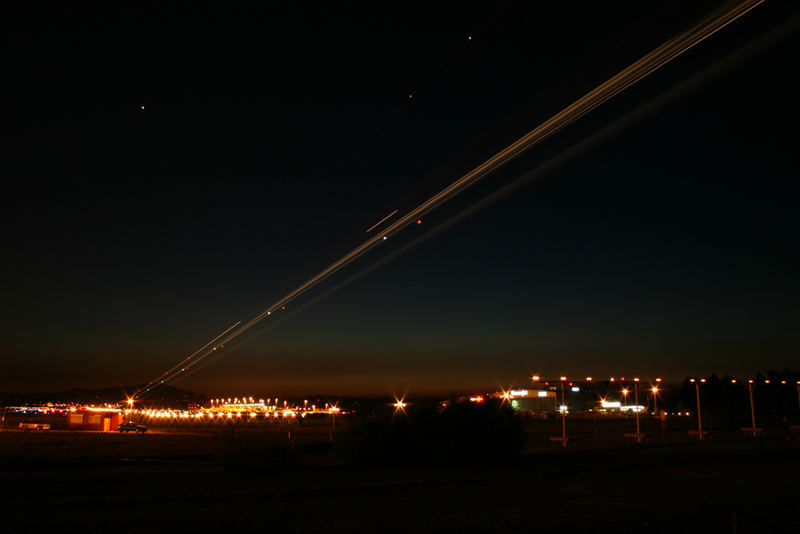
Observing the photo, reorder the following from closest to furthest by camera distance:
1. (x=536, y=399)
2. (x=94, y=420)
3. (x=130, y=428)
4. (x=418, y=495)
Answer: (x=418, y=495), (x=130, y=428), (x=94, y=420), (x=536, y=399)

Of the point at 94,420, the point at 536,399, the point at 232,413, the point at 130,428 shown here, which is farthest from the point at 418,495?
the point at 232,413

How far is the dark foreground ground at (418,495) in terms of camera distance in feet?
39.2

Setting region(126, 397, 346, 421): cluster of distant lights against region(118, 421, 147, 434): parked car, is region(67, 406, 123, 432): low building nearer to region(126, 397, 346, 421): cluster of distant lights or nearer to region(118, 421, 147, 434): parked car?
region(118, 421, 147, 434): parked car

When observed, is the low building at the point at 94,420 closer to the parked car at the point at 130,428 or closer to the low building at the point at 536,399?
the parked car at the point at 130,428

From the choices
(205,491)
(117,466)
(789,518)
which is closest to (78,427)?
(117,466)

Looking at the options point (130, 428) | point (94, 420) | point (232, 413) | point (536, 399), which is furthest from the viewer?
point (232, 413)

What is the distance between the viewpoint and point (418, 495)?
51.1 feet

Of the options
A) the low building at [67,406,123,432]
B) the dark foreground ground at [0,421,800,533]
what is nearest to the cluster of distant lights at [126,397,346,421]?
the low building at [67,406,123,432]

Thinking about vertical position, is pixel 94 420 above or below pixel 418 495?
below

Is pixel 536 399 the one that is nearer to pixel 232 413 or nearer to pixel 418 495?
pixel 232 413

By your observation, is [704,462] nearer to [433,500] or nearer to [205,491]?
[433,500]

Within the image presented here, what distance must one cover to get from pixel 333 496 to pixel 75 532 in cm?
585

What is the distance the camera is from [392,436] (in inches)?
951

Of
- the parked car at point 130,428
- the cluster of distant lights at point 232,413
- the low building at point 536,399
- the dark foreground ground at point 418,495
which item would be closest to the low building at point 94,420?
the parked car at point 130,428
